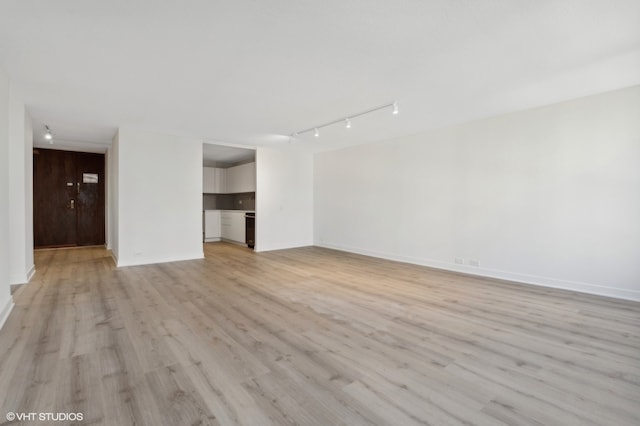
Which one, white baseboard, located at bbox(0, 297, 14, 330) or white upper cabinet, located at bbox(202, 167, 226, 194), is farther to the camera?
white upper cabinet, located at bbox(202, 167, 226, 194)

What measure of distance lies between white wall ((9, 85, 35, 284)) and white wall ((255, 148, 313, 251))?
391 centimetres

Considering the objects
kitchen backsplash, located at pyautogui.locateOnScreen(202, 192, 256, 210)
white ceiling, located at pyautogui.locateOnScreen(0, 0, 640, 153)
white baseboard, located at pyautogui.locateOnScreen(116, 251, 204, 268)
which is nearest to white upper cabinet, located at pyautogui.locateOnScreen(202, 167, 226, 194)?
kitchen backsplash, located at pyautogui.locateOnScreen(202, 192, 256, 210)

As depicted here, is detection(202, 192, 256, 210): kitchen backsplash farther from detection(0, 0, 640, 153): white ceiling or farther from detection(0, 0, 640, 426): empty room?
detection(0, 0, 640, 153): white ceiling

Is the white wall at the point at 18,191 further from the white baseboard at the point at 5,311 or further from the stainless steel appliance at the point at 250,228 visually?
the stainless steel appliance at the point at 250,228

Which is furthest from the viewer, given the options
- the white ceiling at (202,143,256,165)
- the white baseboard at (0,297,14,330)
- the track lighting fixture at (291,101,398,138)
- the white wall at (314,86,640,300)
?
the white ceiling at (202,143,256,165)

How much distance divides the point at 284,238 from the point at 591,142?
19.5 ft

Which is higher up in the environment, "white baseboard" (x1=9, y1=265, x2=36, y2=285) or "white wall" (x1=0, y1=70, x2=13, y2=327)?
"white wall" (x1=0, y1=70, x2=13, y2=327)

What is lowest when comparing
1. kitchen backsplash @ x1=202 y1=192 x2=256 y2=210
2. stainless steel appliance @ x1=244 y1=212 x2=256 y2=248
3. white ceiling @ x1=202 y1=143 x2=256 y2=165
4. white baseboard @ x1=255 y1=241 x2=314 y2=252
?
white baseboard @ x1=255 y1=241 x2=314 y2=252

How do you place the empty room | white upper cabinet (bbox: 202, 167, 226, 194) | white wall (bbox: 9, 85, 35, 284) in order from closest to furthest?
1. the empty room
2. white wall (bbox: 9, 85, 35, 284)
3. white upper cabinet (bbox: 202, 167, 226, 194)

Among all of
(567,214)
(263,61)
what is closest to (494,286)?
(567,214)

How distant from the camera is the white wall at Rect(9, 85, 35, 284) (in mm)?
3740

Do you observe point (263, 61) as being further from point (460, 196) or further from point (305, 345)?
point (460, 196)

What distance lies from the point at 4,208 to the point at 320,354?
3.36 meters

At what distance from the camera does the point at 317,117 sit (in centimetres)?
461
